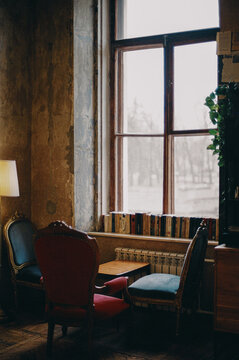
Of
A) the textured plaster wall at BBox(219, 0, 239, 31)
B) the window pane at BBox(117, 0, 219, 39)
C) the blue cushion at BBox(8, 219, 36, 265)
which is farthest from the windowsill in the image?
the window pane at BBox(117, 0, 219, 39)

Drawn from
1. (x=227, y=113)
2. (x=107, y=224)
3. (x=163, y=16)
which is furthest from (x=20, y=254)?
(x=163, y=16)

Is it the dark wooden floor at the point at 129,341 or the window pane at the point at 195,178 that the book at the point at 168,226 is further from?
the dark wooden floor at the point at 129,341

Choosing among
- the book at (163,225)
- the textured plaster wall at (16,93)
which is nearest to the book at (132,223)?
the book at (163,225)

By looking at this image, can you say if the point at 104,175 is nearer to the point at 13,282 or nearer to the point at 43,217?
the point at 43,217

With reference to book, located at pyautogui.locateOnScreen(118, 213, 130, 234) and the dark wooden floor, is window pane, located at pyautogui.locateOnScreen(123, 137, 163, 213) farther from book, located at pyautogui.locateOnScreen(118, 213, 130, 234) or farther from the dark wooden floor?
the dark wooden floor

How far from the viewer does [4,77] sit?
5164 mm

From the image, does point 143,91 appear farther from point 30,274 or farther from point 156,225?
point 30,274

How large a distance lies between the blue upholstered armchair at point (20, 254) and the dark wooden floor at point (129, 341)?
1.29ft

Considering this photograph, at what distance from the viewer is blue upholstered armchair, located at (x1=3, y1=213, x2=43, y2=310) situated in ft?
16.1

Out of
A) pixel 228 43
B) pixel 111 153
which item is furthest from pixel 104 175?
pixel 228 43

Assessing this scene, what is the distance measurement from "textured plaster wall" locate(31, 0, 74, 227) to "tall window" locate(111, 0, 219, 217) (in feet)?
2.07

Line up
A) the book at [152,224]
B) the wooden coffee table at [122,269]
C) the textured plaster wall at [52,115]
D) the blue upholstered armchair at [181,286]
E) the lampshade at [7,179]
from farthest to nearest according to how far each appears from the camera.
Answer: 1. the textured plaster wall at [52,115]
2. the book at [152,224]
3. the lampshade at [7,179]
4. the wooden coffee table at [122,269]
5. the blue upholstered armchair at [181,286]

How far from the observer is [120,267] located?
461 cm

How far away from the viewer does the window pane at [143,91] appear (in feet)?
17.5
